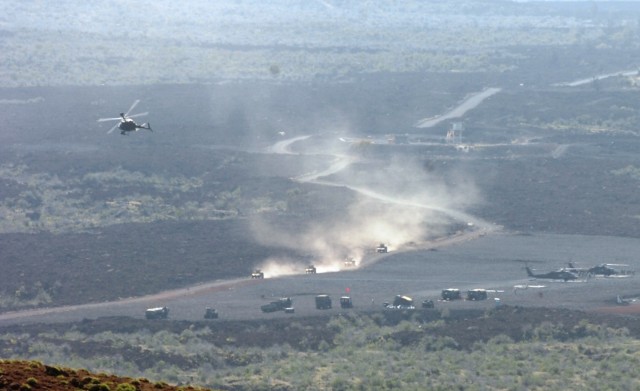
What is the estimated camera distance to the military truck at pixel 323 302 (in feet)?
190

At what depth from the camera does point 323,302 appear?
58219 millimetres

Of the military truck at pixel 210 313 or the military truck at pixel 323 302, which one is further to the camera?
the military truck at pixel 323 302

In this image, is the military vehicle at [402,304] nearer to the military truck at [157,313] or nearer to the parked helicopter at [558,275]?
the parked helicopter at [558,275]

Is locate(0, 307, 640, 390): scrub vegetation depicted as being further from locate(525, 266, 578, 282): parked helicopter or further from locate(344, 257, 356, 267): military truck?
locate(344, 257, 356, 267): military truck

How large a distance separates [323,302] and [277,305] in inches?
76.9

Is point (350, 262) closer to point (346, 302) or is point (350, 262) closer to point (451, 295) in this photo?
point (451, 295)

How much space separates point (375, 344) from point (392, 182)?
43261 mm

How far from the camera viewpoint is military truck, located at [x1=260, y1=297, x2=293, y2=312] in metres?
57.7

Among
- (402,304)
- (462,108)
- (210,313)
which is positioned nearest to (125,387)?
(210,313)

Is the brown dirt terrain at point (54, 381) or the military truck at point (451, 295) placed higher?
the military truck at point (451, 295)

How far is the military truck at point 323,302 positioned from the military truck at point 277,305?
1190 millimetres

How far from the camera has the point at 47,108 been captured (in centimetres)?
12656

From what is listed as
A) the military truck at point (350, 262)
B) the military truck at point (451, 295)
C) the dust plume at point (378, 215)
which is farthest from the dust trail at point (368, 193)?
the military truck at point (451, 295)

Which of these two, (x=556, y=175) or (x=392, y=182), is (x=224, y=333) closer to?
(x=392, y=182)
